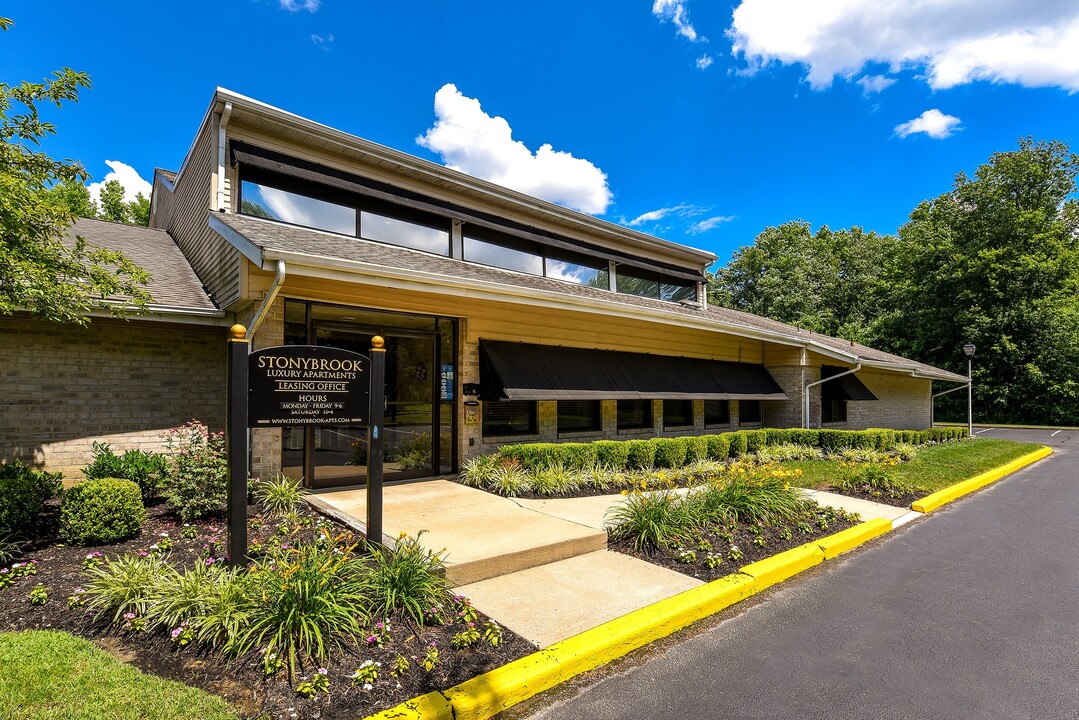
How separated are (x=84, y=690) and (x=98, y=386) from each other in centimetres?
686

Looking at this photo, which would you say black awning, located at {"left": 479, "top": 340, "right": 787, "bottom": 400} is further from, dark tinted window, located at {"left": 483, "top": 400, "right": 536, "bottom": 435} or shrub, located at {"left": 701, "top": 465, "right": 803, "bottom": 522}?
shrub, located at {"left": 701, "top": 465, "right": 803, "bottom": 522}

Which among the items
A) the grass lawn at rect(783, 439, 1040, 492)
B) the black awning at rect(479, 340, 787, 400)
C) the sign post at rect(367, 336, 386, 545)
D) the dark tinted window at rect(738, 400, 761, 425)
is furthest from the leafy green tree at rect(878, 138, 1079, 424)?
the sign post at rect(367, 336, 386, 545)

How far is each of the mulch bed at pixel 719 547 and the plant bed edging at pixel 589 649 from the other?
0.60ft

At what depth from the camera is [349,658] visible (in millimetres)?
3389

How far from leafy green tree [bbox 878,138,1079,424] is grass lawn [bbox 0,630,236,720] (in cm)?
3939

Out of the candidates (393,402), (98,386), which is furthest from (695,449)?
(98,386)

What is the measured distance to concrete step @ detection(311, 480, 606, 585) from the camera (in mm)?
5082

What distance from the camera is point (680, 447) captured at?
1127 centimetres

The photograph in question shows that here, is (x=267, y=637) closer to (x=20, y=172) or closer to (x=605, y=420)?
(x=20, y=172)

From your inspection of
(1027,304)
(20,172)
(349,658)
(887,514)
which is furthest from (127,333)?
(1027,304)

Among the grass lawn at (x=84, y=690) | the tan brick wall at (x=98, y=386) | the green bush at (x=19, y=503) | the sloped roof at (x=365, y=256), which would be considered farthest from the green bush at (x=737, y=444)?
the green bush at (x=19, y=503)

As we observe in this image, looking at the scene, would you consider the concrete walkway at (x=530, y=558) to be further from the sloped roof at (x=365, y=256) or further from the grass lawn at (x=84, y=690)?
the sloped roof at (x=365, y=256)

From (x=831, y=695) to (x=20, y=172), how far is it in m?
8.06

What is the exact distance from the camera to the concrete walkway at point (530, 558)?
4.28m
